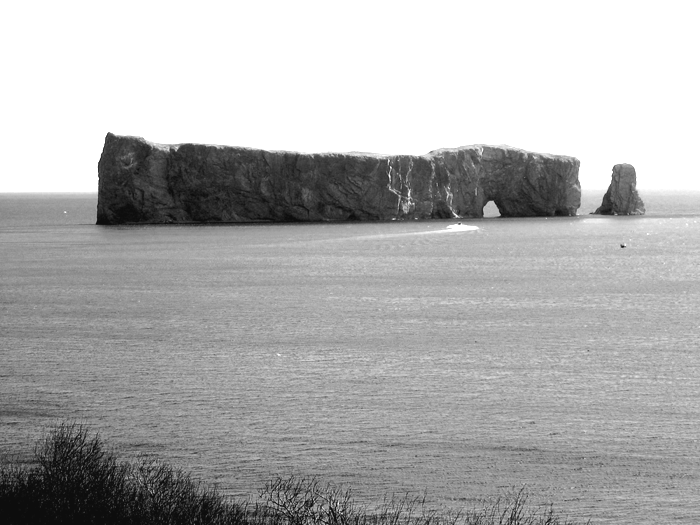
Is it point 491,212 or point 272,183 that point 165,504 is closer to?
point 272,183

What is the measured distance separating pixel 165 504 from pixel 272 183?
7586 centimetres

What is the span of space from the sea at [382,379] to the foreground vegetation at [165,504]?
372 mm

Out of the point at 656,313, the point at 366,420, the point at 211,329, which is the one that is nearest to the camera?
the point at 366,420

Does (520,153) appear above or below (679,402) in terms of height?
above

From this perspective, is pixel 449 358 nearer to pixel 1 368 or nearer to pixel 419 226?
pixel 1 368

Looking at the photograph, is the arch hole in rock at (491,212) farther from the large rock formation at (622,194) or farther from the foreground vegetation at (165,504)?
the foreground vegetation at (165,504)

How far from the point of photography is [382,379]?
17.0m

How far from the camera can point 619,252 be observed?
181ft

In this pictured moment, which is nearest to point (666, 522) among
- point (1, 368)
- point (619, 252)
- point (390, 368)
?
point (390, 368)

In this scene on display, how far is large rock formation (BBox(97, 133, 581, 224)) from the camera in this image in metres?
81.8

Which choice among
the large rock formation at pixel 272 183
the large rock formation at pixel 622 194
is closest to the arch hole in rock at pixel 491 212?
the large rock formation at pixel 622 194

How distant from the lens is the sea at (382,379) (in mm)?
11758

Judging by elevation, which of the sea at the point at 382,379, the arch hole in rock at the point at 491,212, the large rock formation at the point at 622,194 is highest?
the large rock formation at the point at 622,194

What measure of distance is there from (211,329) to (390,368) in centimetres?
662
